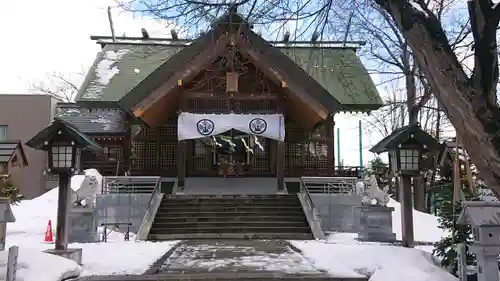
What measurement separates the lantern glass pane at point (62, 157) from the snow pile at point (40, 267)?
2.47 m

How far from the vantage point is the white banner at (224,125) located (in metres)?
17.8

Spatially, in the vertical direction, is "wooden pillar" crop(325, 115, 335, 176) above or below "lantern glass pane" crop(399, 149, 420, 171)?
above

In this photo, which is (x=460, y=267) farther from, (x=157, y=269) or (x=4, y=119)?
(x=4, y=119)

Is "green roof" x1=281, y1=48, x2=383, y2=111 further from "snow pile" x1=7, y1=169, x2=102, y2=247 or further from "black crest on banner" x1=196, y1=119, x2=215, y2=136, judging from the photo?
"snow pile" x1=7, y1=169, x2=102, y2=247

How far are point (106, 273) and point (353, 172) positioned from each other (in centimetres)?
1658

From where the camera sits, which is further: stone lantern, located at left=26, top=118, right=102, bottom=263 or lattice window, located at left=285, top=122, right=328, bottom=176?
lattice window, located at left=285, top=122, right=328, bottom=176

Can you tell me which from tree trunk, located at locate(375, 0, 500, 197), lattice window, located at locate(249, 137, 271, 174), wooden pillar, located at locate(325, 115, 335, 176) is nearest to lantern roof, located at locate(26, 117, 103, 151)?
tree trunk, located at locate(375, 0, 500, 197)

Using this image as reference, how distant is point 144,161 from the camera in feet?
68.8

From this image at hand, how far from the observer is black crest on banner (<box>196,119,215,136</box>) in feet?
58.4

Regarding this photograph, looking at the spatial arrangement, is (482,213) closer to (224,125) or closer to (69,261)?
(69,261)

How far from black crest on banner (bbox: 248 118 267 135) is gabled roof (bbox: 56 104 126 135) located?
31.3 feet

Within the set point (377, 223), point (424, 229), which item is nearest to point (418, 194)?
point (424, 229)

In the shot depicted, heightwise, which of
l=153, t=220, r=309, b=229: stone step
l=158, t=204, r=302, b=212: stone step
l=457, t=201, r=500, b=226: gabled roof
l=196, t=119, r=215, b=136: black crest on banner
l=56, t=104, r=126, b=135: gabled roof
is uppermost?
l=56, t=104, r=126, b=135: gabled roof

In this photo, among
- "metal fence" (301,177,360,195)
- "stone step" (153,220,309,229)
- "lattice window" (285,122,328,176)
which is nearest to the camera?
"stone step" (153,220,309,229)
